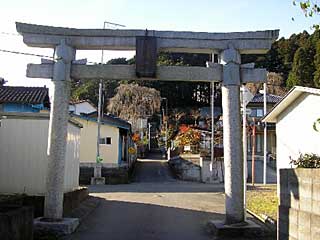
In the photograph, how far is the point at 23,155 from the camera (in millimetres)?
12633

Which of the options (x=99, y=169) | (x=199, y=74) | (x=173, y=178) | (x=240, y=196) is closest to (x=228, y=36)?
(x=199, y=74)

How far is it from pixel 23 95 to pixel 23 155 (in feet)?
60.1

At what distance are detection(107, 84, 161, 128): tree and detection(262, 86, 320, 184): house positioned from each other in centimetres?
2611

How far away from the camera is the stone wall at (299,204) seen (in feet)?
22.2

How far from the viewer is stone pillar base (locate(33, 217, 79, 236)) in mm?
10469

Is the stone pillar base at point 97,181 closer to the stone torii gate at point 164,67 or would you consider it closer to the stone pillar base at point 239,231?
the stone torii gate at point 164,67

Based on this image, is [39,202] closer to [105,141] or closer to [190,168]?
[105,141]

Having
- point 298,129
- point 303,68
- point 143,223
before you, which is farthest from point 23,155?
point 303,68

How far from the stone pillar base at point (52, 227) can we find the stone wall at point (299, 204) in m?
5.41

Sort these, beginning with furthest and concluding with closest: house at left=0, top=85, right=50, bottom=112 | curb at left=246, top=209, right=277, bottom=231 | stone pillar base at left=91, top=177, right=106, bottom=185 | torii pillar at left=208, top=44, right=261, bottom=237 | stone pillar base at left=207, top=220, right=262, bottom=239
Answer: stone pillar base at left=91, top=177, right=106, bottom=185 → house at left=0, top=85, right=50, bottom=112 → curb at left=246, top=209, right=277, bottom=231 → torii pillar at left=208, top=44, right=261, bottom=237 → stone pillar base at left=207, top=220, right=262, bottom=239

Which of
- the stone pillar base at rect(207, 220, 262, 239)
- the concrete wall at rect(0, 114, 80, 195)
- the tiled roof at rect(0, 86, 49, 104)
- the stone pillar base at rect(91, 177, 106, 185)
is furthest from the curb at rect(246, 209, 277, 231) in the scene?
the tiled roof at rect(0, 86, 49, 104)

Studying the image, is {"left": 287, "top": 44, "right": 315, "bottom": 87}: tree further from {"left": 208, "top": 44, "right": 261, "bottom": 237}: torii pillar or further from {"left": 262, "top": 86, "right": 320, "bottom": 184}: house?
{"left": 208, "top": 44, "right": 261, "bottom": 237}: torii pillar

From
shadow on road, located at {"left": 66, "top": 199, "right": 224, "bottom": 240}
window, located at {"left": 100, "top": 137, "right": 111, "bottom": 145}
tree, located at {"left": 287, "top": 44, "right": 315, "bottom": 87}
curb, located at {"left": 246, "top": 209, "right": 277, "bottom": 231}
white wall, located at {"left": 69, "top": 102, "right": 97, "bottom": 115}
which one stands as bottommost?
shadow on road, located at {"left": 66, "top": 199, "right": 224, "bottom": 240}

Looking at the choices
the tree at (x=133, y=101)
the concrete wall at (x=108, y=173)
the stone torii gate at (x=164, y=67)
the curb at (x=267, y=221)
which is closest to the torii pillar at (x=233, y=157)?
the stone torii gate at (x=164, y=67)
